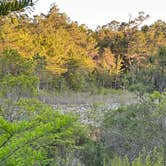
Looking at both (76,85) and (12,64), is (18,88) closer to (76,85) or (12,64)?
(12,64)

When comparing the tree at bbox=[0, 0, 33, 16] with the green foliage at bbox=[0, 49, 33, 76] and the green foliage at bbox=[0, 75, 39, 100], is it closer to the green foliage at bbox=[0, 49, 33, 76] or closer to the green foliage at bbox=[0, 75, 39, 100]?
the green foliage at bbox=[0, 75, 39, 100]

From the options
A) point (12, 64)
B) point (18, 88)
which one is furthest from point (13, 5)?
point (12, 64)

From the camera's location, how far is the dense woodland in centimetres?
251

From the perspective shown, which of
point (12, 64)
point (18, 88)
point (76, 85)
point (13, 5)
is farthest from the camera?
point (76, 85)

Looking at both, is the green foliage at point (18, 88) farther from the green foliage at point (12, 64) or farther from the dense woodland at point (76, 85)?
the green foliage at point (12, 64)

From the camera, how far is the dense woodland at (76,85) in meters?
2.51

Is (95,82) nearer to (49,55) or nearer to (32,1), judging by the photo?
(49,55)

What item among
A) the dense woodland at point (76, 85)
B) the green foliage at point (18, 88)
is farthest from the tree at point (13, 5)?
the green foliage at point (18, 88)

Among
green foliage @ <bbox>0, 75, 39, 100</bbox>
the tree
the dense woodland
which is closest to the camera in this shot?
the dense woodland

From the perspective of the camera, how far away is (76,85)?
2533 centimetres

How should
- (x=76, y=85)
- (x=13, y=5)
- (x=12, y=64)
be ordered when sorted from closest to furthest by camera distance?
(x=13, y=5), (x=12, y=64), (x=76, y=85)

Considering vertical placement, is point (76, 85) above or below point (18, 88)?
below

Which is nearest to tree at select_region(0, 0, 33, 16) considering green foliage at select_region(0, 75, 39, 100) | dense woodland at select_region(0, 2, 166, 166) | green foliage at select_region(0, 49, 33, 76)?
dense woodland at select_region(0, 2, 166, 166)

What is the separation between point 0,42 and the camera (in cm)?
2322
